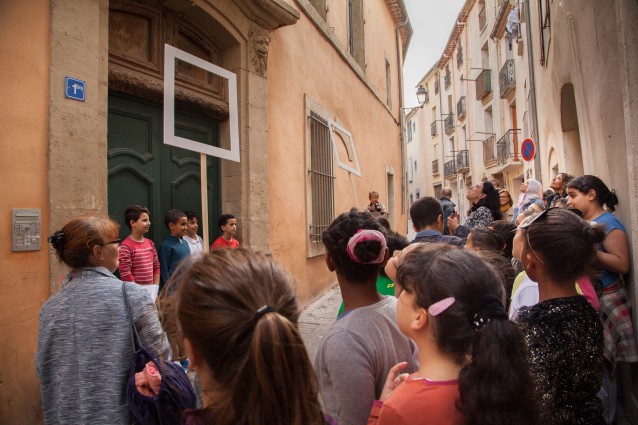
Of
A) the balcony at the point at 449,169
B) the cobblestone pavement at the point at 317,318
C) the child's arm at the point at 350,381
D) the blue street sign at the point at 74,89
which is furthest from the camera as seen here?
the balcony at the point at 449,169

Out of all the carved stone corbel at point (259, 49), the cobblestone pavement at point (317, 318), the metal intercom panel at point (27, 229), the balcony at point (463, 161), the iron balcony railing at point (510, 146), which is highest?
the balcony at point (463, 161)

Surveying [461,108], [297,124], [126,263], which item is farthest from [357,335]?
[461,108]

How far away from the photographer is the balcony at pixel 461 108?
2517cm

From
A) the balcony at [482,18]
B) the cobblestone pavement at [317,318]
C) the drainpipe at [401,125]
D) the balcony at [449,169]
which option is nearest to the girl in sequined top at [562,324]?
the cobblestone pavement at [317,318]

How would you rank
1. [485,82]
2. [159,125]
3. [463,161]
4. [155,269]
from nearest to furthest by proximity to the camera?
[155,269], [159,125], [485,82], [463,161]

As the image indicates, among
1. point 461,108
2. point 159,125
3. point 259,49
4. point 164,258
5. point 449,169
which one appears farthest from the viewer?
point 449,169

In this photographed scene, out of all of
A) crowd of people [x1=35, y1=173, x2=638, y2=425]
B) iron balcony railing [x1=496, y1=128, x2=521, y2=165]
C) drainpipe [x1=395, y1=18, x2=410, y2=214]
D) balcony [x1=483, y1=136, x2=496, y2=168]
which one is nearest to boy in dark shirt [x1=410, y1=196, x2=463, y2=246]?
crowd of people [x1=35, y1=173, x2=638, y2=425]

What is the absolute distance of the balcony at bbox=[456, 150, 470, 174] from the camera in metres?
25.8

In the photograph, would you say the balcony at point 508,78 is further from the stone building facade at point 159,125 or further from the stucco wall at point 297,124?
the stucco wall at point 297,124

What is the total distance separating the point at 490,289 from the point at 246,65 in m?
5.12

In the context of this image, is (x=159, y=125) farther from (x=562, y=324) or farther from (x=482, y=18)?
(x=482, y=18)

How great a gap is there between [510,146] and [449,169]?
1144 centimetres

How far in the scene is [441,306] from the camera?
1336 millimetres

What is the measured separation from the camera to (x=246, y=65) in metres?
5.84
